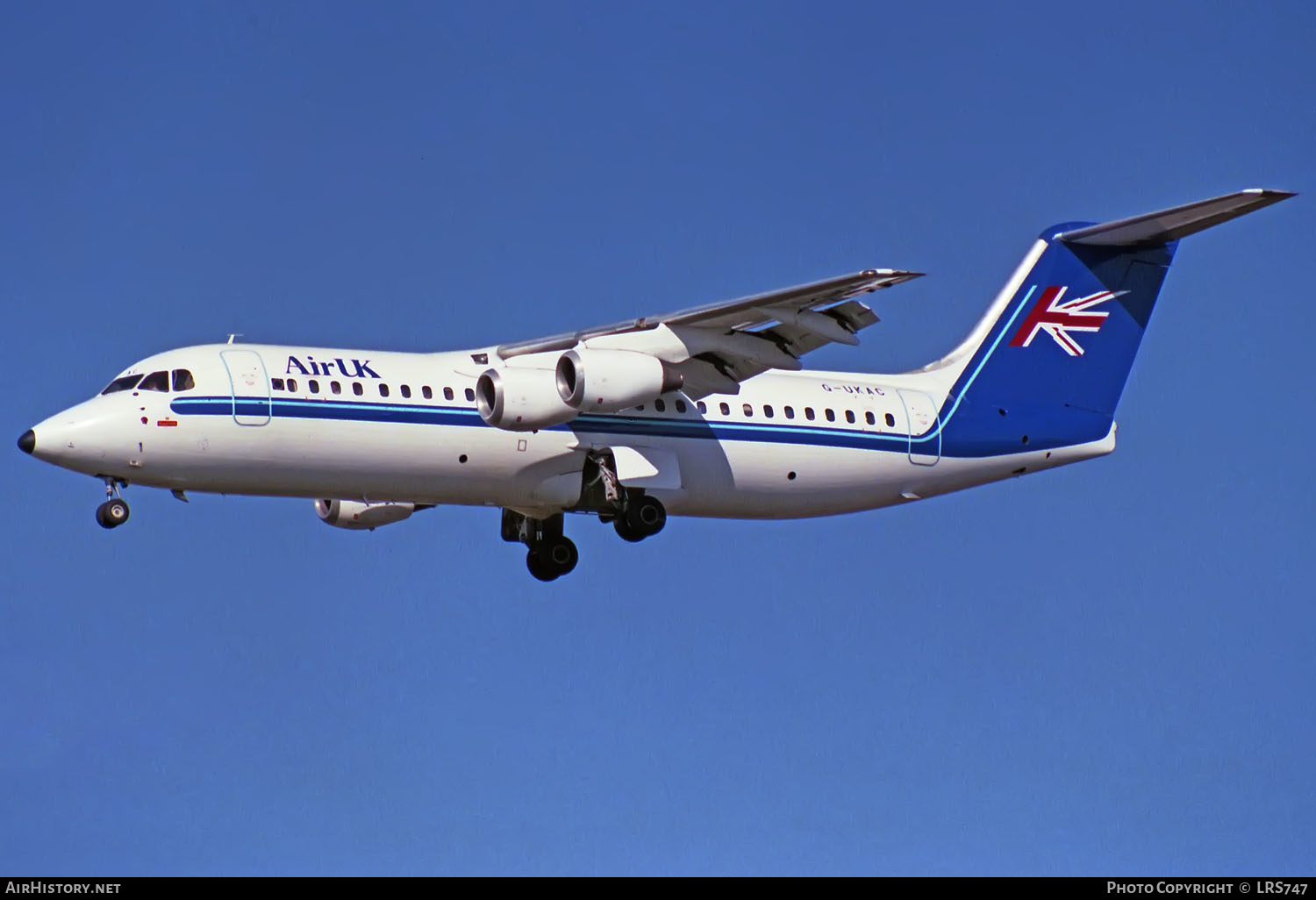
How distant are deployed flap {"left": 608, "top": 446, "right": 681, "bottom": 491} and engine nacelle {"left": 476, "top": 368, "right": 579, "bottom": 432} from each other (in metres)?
0.90

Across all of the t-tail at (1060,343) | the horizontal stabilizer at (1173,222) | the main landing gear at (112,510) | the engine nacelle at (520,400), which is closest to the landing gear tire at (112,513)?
the main landing gear at (112,510)

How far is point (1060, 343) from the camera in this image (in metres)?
23.7

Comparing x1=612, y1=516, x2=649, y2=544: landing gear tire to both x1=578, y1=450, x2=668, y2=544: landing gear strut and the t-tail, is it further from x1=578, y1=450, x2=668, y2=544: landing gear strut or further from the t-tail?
the t-tail

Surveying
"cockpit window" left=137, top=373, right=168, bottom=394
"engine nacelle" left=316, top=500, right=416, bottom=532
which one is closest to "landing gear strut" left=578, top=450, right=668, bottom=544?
"engine nacelle" left=316, top=500, right=416, bottom=532

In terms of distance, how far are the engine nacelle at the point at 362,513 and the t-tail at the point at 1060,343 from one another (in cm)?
534

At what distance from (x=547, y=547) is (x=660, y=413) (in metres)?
1.92

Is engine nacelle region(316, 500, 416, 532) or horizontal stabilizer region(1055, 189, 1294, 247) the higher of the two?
horizontal stabilizer region(1055, 189, 1294, 247)

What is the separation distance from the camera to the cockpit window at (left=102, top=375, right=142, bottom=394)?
20312 mm

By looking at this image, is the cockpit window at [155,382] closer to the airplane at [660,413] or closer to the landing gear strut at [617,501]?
the airplane at [660,413]

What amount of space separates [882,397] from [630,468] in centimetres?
295

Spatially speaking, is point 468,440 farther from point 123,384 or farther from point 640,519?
point 123,384

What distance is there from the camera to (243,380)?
66.6 ft
